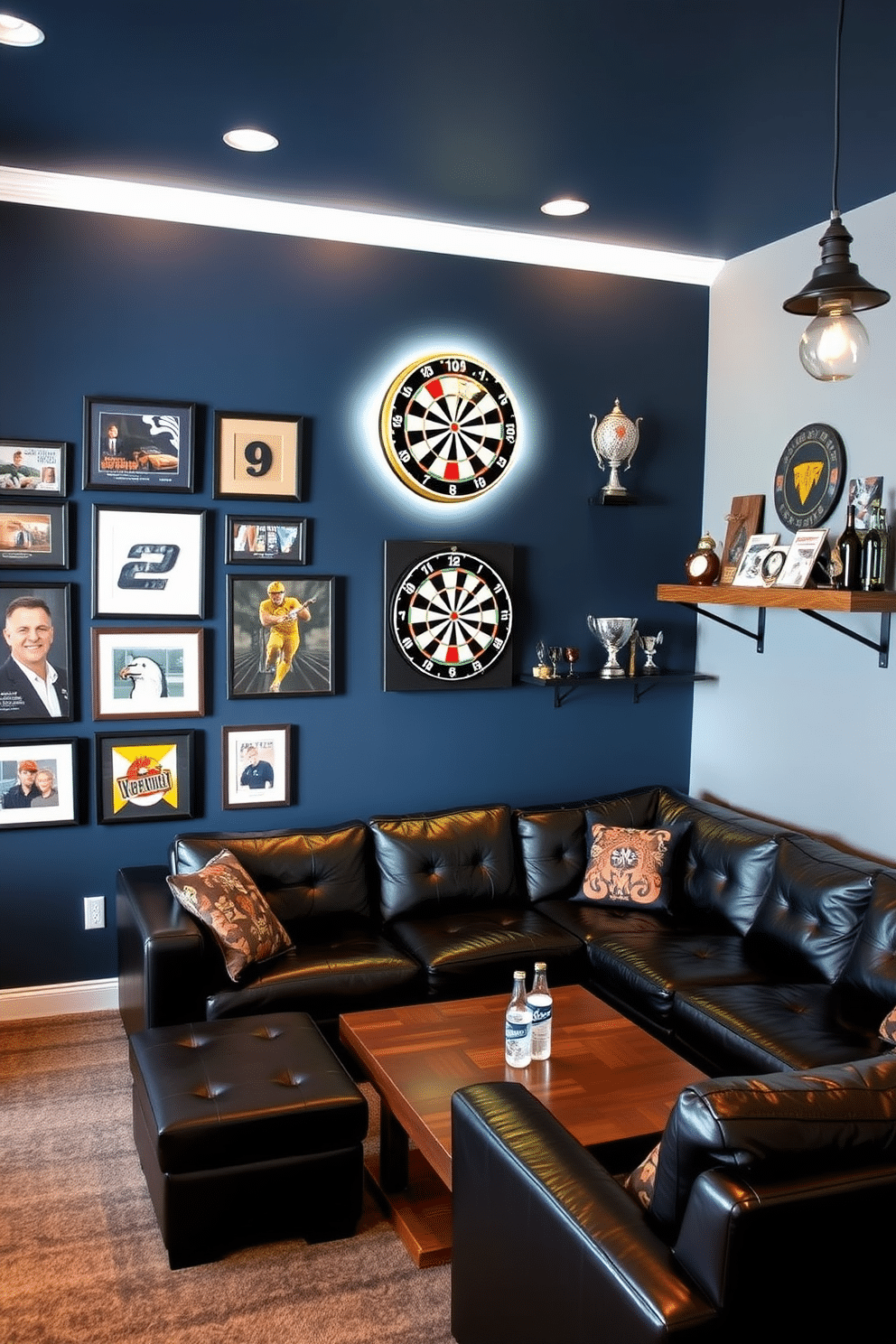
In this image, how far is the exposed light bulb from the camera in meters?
2.35

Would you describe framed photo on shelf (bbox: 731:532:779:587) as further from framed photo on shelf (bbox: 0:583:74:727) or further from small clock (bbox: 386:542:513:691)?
framed photo on shelf (bbox: 0:583:74:727)

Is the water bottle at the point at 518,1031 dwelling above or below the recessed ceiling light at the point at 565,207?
below

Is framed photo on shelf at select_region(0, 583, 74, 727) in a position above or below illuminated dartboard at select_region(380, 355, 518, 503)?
below

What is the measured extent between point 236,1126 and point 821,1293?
1477 millimetres

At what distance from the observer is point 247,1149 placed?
2.76 m

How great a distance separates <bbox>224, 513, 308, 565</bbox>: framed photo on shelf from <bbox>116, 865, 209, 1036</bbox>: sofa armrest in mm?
1333

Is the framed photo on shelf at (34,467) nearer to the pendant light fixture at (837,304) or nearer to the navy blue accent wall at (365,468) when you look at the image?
the navy blue accent wall at (365,468)

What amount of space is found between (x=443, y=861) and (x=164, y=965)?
4.12 ft

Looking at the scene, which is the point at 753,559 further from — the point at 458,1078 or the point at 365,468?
the point at 458,1078

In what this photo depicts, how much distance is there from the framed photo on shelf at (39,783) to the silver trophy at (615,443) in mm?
2425

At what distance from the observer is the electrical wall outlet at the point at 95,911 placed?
4.29 m

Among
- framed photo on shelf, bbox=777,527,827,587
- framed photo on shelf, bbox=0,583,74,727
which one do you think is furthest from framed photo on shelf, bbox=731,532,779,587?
framed photo on shelf, bbox=0,583,74,727

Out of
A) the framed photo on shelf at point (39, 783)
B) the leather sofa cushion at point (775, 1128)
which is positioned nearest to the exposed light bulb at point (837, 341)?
the leather sofa cushion at point (775, 1128)

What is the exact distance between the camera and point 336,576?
454 centimetres
